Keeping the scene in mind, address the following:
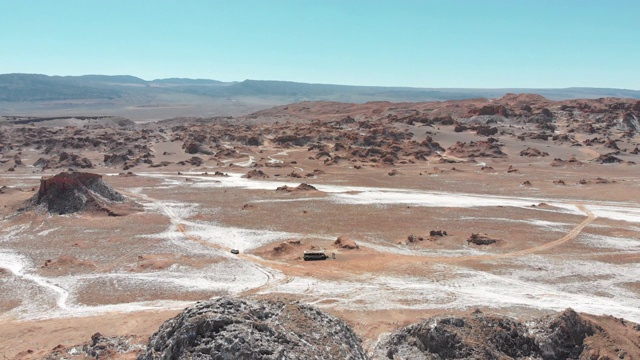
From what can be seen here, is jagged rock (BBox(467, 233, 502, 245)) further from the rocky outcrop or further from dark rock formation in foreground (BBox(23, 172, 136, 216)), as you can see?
the rocky outcrop

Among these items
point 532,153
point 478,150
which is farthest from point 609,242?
point 532,153

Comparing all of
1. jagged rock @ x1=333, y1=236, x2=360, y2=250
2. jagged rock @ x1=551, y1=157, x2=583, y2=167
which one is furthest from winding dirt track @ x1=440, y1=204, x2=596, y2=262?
jagged rock @ x1=551, y1=157, x2=583, y2=167

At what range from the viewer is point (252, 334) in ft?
34.7

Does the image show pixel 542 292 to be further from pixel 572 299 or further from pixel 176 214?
pixel 176 214

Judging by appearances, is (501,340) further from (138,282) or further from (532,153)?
(532,153)

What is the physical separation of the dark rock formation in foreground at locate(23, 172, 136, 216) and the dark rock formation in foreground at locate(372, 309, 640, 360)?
2921 centimetres

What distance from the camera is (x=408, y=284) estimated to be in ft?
74.8

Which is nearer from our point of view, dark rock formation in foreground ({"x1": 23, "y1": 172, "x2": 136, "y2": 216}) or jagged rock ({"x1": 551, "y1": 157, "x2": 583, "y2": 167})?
dark rock formation in foreground ({"x1": 23, "y1": 172, "x2": 136, "y2": 216})

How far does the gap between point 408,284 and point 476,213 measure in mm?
18176

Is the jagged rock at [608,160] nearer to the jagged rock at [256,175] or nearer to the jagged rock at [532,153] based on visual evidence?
the jagged rock at [532,153]

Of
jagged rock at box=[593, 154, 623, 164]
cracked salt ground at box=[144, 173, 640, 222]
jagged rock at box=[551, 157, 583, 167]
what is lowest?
cracked salt ground at box=[144, 173, 640, 222]

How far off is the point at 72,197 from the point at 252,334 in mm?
31758

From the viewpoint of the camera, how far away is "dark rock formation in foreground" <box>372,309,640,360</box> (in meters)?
13.2

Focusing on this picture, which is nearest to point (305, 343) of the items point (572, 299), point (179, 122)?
point (572, 299)
